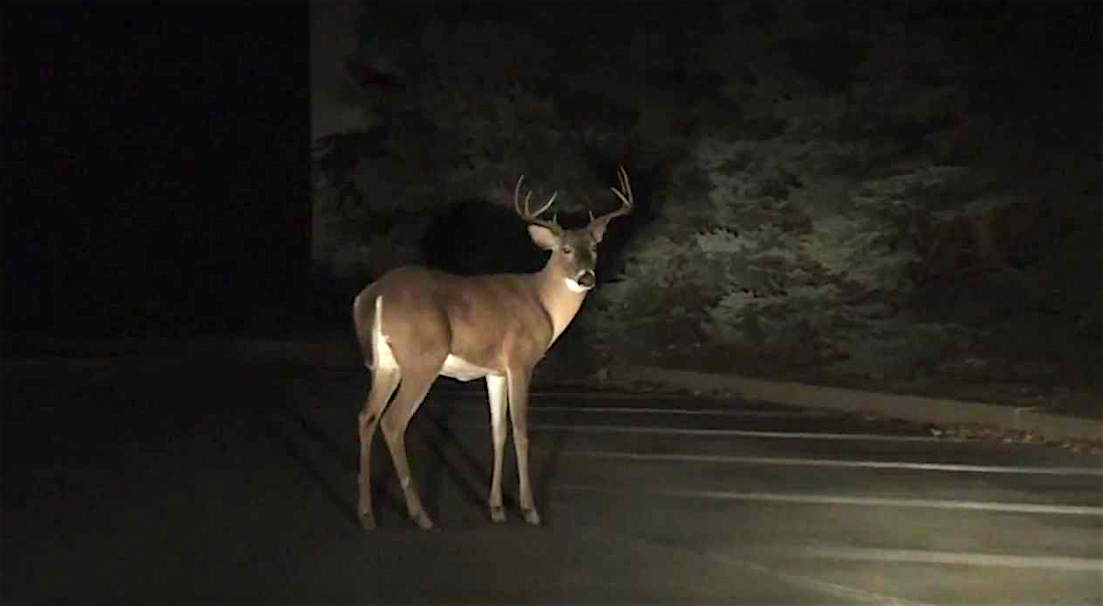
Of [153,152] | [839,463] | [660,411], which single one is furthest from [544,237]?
[153,152]

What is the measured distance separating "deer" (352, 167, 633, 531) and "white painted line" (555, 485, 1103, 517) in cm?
125

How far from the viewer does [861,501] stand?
11.3 metres

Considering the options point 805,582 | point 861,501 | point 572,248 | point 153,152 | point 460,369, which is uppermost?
point 572,248

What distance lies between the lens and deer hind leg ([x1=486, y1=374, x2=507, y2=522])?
1048cm

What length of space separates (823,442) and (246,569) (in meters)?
6.71

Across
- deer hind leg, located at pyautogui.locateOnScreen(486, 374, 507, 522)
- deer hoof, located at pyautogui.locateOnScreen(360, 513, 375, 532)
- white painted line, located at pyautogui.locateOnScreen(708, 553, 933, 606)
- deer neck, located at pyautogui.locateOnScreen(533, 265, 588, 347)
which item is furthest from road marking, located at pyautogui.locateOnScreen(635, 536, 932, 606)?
deer neck, located at pyautogui.locateOnScreen(533, 265, 588, 347)

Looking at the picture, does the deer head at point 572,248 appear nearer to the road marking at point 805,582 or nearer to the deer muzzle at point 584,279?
the deer muzzle at point 584,279

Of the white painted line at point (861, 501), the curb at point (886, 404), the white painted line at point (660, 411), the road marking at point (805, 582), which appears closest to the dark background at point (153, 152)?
the curb at point (886, 404)

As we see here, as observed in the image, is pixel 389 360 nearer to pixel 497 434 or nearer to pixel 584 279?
pixel 497 434

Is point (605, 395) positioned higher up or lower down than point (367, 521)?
lower down

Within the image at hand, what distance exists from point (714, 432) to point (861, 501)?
402 cm

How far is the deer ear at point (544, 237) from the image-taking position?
11281mm

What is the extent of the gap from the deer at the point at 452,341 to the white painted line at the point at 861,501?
125 cm

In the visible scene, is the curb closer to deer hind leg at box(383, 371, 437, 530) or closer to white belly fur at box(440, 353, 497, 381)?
white belly fur at box(440, 353, 497, 381)
